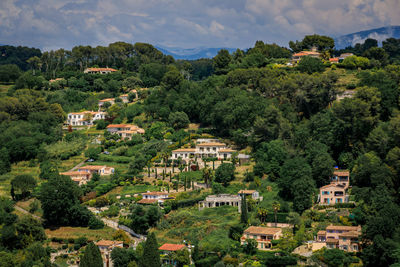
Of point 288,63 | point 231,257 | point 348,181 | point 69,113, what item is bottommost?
point 231,257

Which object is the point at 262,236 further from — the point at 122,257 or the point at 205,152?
the point at 205,152

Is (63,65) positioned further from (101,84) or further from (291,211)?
(291,211)

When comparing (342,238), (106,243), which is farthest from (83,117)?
(342,238)

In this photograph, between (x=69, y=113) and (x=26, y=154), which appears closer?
(x=26, y=154)

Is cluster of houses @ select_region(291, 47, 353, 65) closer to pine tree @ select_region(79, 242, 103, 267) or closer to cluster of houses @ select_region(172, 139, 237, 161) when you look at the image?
cluster of houses @ select_region(172, 139, 237, 161)

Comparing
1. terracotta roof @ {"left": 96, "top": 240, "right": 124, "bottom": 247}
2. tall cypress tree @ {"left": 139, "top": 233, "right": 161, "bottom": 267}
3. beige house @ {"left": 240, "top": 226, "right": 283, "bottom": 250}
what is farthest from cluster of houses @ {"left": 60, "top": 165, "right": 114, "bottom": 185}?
beige house @ {"left": 240, "top": 226, "right": 283, "bottom": 250}

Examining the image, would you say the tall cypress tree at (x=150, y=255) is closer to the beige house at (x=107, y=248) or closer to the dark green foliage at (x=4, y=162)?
the beige house at (x=107, y=248)

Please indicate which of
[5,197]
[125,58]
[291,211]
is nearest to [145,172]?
[5,197]
